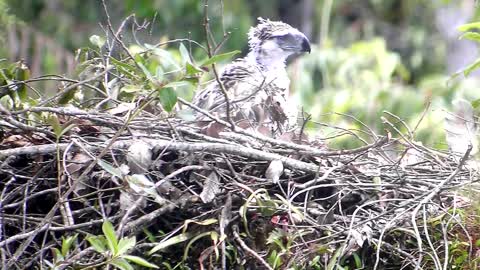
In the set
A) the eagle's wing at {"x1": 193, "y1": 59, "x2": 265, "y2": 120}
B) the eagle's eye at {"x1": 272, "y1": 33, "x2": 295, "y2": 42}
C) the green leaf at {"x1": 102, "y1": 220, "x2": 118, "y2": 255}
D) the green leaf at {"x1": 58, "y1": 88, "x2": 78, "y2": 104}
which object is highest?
the green leaf at {"x1": 58, "y1": 88, "x2": 78, "y2": 104}

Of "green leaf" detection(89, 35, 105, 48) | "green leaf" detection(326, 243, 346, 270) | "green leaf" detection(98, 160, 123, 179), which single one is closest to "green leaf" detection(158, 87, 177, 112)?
"green leaf" detection(98, 160, 123, 179)

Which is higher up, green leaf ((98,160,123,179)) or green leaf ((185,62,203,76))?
green leaf ((185,62,203,76))

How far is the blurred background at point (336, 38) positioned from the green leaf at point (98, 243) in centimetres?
350

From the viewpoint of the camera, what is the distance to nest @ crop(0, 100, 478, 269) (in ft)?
9.03

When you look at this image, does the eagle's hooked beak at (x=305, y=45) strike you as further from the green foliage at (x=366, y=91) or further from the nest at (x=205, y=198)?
the nest at (x=205, y=198)

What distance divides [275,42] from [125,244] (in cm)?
213

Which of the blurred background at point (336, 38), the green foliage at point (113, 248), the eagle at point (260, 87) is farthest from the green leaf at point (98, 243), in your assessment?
the blurred background at point (336, 38)

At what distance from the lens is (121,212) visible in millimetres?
2756

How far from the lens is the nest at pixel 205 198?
2.75m

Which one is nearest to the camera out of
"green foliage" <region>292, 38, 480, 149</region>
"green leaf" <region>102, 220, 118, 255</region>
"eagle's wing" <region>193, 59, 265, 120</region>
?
"green leaf" <region>102, 220, 118, 255</region>

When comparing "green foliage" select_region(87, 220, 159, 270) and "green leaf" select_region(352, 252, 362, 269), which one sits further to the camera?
"green leaf" select_region(352, 252, 362, 269)

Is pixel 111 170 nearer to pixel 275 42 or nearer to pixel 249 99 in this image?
pixel 249 99

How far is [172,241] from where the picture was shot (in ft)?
8.97

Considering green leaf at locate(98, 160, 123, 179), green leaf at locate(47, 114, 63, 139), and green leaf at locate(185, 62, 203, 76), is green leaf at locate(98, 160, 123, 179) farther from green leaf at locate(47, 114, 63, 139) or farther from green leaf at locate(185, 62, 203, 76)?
green leaf at locate(185, 62, 203, 76)
